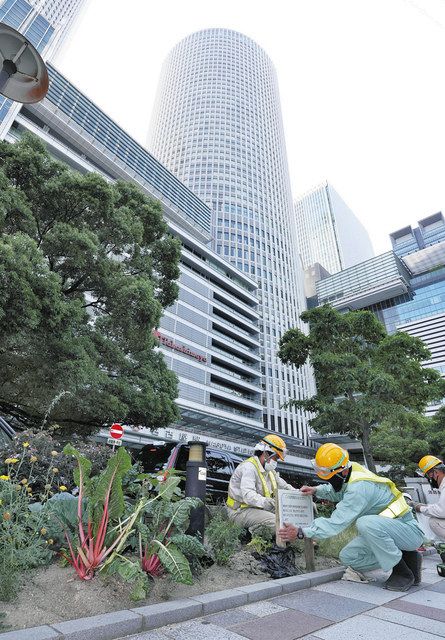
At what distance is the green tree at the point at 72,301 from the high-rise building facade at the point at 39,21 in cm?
3251

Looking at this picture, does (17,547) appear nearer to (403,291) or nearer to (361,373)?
(361,373)

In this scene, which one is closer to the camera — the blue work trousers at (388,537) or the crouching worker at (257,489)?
the blue work trousers at (388,537)

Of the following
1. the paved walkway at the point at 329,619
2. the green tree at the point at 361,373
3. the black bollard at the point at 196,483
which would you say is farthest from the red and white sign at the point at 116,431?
the paved walkway at the point at 329,619

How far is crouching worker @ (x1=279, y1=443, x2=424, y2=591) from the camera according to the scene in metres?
3.47

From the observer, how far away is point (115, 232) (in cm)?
1101

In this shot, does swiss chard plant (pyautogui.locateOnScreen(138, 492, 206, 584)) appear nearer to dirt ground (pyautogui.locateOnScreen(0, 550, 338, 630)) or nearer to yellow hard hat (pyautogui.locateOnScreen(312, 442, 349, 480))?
dirt ground (pyautogui.locateOnScreen(0, 550, 338, 630))

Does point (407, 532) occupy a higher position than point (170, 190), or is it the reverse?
point (170, 190)

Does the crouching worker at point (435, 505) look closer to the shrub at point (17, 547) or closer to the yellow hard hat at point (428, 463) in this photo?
the yellow hard hat at point (428, 463)

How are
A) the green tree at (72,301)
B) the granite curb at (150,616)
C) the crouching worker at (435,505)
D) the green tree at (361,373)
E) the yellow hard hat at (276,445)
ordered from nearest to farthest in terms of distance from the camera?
the granite curb at (150,616)
the crouching worker at (435,505)
the yellow hard hat at (276,445)
the green tree at (72,301)
the green tree at (361,373)

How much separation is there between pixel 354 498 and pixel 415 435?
25.4 meters

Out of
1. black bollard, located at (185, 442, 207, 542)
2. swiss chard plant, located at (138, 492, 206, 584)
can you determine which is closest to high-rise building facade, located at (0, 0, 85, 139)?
black bollard, located at (185, 442, 207, 542)

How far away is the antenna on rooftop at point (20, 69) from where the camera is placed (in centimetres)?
355

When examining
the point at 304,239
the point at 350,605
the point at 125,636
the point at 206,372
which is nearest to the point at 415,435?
the point at 206,372

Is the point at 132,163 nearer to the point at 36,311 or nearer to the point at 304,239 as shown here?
the point at 36,311
